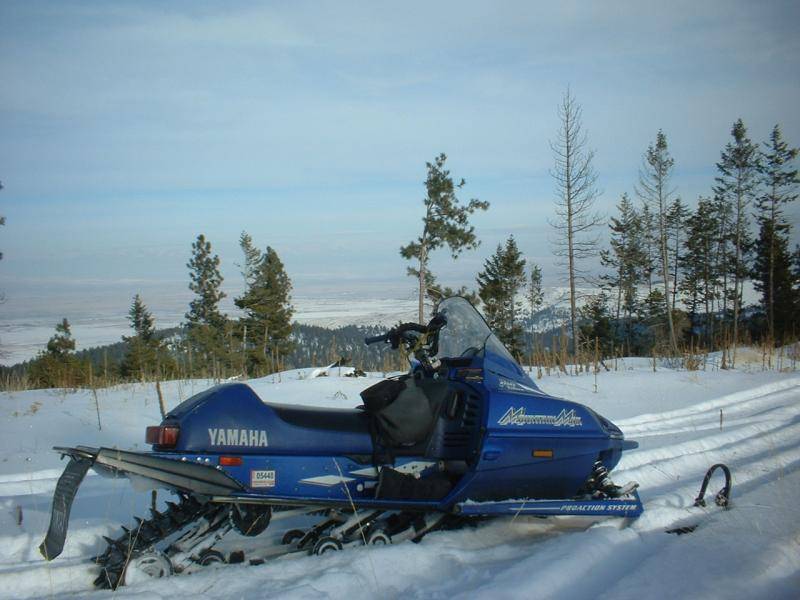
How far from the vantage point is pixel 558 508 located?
3.73 m

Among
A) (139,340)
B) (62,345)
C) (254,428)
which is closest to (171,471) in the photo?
Result: (254,428)

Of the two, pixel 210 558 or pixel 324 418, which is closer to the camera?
pixel 210 558

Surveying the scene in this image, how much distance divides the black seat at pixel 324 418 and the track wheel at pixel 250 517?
0.47 meters

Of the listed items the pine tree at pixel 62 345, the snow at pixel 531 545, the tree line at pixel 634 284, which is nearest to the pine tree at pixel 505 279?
the tree line at pixel 634 284

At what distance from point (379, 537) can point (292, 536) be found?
529mm

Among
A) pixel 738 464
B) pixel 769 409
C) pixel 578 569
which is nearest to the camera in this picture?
pixel 578 569

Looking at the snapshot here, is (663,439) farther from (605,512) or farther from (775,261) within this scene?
(775,261)

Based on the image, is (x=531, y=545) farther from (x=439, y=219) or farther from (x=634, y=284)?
(x=634, y=284)

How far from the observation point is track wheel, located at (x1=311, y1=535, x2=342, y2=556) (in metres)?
3.33

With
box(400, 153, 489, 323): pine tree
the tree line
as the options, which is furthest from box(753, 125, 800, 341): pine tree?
box(400, 153, 489, 323): pine tree

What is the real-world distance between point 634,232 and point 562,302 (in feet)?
73.9

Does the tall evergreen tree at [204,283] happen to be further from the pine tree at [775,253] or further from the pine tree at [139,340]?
the pine tree at [775,253]

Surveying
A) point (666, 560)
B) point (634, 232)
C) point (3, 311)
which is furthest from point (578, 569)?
point (634, 232)

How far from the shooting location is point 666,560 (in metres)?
3.14
